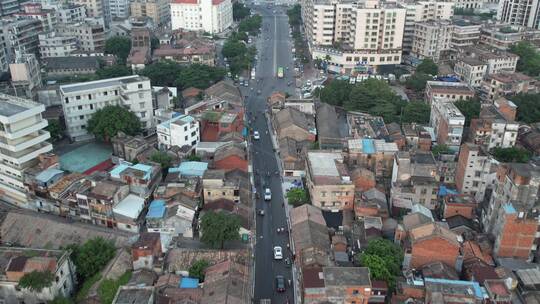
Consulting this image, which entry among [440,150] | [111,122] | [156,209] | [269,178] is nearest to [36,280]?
[156,209]

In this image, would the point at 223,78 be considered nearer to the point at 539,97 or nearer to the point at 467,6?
the point at 539,97

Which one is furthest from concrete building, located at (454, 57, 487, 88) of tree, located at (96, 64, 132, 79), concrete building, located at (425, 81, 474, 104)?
tree, located at (96, 64, 132, 79)

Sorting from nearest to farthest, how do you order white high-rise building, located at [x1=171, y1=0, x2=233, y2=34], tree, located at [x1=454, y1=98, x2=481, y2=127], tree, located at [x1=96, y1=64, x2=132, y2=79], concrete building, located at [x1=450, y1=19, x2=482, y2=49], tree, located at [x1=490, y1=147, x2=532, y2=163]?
tree, located at [x1=490, y1=147, x2=532, y2=163]
tree, located at [x1=454, y1=98, x2=481, y2=127]
tree, located at [x1=96, y1=64, x2=132, y2=79]
concrete building, located at [x1=450, y1=19, x2=482, y2=49]
white high-rise building, located at [x1=171, y1=0, x2=233, y2=34]

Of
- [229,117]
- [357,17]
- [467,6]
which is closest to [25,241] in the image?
[229,117]

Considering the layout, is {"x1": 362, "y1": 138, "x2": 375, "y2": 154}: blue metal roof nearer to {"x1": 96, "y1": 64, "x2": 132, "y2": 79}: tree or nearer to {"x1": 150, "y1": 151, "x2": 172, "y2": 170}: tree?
{"x1": 150, "y1": 151, "x2": 172, "y2": 170}: tree

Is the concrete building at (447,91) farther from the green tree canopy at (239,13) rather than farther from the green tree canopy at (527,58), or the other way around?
the green tree canopy at (239,13)

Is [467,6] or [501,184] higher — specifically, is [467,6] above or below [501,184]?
above

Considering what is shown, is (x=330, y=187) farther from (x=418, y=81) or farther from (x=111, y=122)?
(x=418, y=81)
